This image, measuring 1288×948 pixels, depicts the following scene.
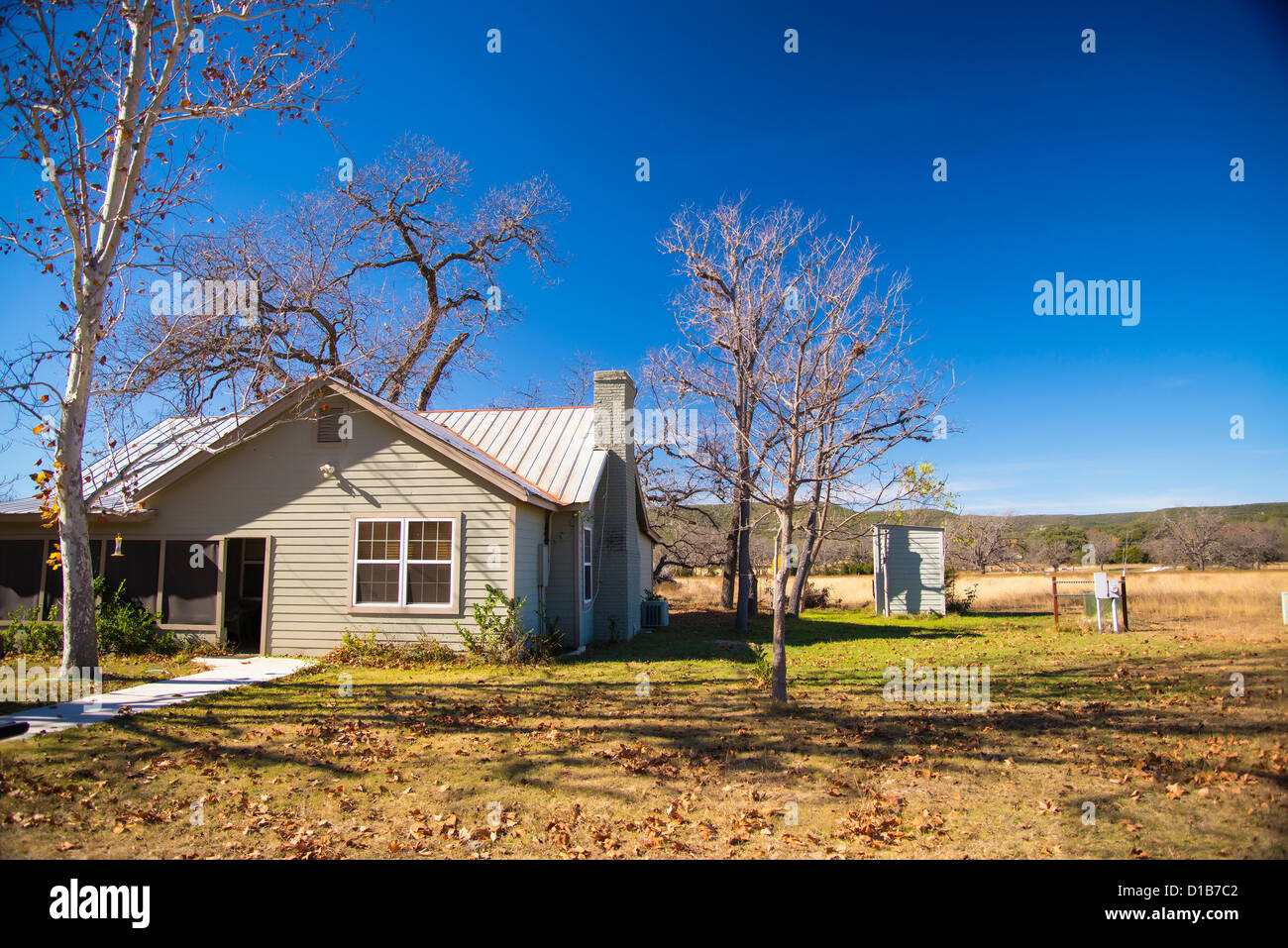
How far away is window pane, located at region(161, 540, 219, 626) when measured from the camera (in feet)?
42.8

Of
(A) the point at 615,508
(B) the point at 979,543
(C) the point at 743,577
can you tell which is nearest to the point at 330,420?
(A) the point at 615,508

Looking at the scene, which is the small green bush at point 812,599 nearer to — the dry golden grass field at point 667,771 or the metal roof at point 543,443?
the metal roof at point 543,443

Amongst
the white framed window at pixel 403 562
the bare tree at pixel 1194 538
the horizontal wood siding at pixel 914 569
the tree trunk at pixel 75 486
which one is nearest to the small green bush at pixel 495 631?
the white framed window at pixel 403 562

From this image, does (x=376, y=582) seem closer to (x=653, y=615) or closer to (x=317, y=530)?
(x=317, y=530)

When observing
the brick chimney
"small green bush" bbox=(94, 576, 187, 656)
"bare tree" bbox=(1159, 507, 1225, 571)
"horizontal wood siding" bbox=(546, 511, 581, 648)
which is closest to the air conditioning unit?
the brick chimney

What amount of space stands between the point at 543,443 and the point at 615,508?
232 centimetres

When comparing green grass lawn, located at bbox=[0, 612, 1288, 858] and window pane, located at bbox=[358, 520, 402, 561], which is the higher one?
window pane, located at bbox=[358, 520, 402, 561]

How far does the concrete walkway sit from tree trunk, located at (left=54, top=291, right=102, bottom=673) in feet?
3.09

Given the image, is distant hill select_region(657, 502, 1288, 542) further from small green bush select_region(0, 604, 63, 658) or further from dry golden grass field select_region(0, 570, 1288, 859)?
small green bush select_region(0, 604, 63, 658)

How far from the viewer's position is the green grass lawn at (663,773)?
4965mm

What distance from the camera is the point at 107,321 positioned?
1061 cm

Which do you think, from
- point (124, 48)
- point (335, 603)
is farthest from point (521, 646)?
point (124, 48)
